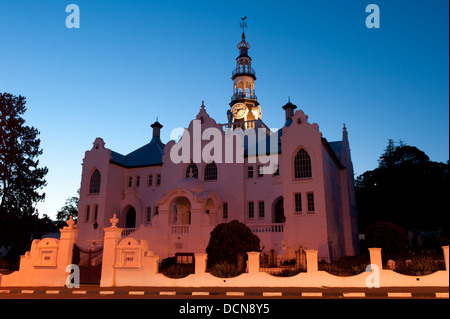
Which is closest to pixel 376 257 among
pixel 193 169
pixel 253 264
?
pixel 253 264

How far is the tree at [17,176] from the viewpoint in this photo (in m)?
30.3

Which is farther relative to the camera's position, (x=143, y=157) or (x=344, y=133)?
(x=344, y=133)

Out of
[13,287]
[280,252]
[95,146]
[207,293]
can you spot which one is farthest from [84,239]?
[207,293]

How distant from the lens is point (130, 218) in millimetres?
36875

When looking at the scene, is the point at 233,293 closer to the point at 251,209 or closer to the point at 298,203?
the point at 298,203

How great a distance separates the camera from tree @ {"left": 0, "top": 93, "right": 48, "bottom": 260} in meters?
30.3

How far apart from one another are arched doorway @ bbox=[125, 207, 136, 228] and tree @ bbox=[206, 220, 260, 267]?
19.0m

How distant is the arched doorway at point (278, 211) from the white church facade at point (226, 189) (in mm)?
87

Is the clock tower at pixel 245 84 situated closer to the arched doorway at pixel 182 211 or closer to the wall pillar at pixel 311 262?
the arched doorway at pixel 182 211

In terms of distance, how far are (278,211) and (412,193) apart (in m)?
17.8

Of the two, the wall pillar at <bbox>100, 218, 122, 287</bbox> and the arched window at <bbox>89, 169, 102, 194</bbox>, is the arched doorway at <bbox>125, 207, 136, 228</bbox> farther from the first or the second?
the wall pillar at <bbox>100, 218, 122, 287</bbox>

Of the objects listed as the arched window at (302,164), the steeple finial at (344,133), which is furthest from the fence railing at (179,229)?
the steeple finial at (344,133)

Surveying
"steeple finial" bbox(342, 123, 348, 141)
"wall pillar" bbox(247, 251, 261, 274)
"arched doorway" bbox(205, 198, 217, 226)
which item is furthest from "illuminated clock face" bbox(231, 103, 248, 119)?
"wall pillar" bbox(247, 251, 261, 274)
